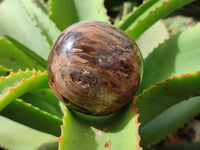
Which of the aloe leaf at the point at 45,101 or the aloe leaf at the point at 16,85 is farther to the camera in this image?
the aloe leaf at the point at 45,101

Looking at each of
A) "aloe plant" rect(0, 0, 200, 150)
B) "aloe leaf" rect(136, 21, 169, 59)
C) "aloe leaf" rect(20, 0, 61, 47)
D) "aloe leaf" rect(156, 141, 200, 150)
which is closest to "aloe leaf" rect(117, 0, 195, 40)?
"aloe plant" rect(0, 0, 200, 150)

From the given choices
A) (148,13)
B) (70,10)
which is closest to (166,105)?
(148,13)

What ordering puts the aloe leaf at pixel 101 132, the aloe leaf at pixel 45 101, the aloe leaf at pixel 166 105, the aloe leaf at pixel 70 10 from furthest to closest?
the aloe leaf at pixel 70 10 < the aloe leaf at pixel 45 101 < the aloe leaf at pixel 166 105 < the aloe leaf at pixel 101 132

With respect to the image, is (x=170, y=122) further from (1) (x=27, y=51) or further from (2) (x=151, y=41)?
(1) (x=27, y=51)

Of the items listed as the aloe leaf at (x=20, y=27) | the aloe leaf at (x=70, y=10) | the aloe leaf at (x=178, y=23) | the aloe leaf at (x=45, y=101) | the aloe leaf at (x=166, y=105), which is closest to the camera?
the aloe leaf at (x=166, y=105)

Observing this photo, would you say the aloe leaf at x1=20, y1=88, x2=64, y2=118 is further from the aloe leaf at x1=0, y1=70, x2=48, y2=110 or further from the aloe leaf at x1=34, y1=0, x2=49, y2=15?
the aloe leaf at x1=34, y1=0, x2=49, y2=15

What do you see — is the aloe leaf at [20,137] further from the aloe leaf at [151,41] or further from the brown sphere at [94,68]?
the aloe leaf at [151,41]

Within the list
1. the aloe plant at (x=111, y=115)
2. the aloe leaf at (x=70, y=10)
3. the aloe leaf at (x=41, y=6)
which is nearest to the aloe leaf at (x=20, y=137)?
the aloe plant at (x=111, y=115)

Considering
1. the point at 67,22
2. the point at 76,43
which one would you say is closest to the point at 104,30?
the point at 76,43
